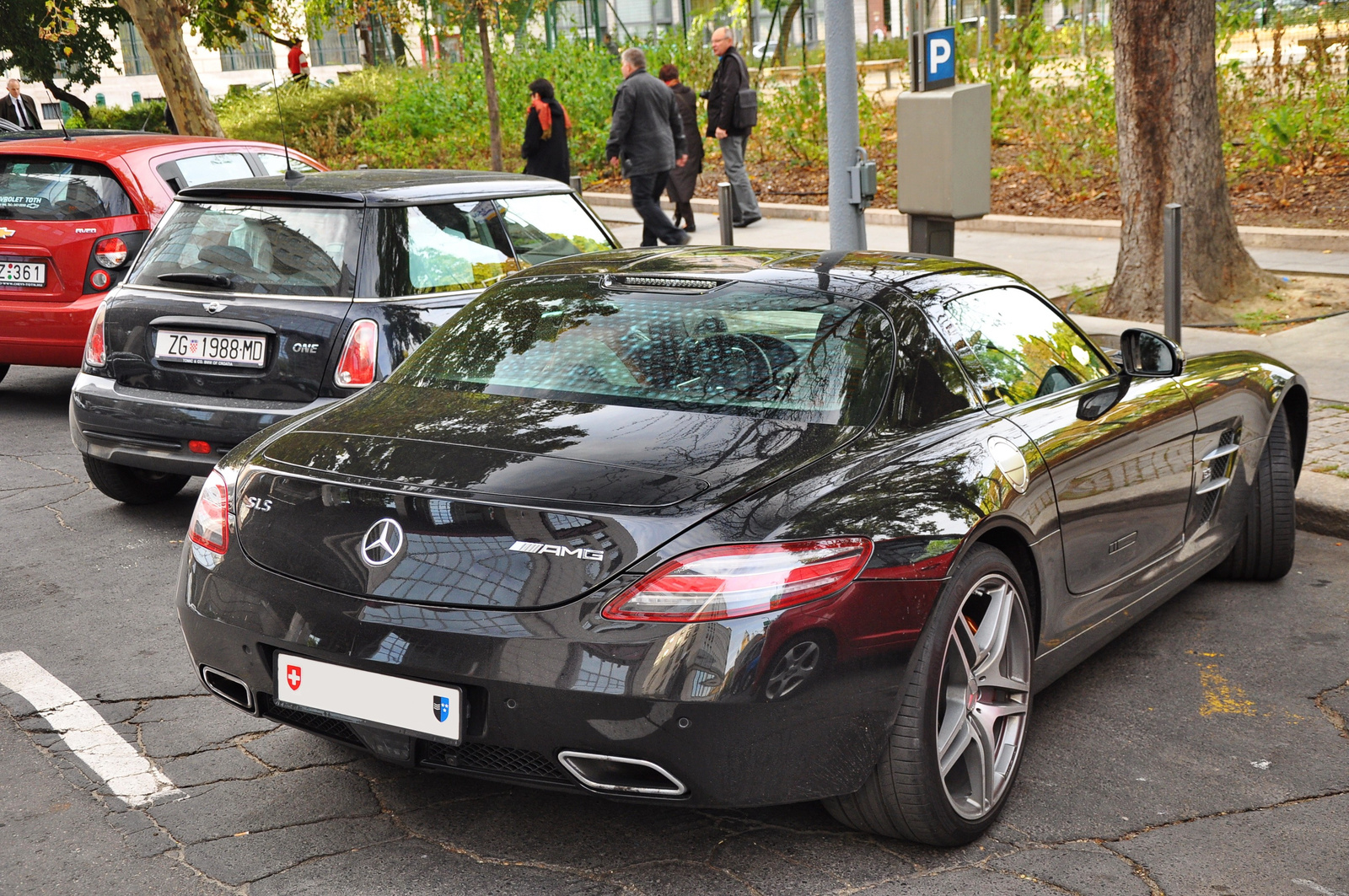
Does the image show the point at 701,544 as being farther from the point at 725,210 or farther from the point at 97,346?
the point at 725,210

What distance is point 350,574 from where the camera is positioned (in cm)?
297

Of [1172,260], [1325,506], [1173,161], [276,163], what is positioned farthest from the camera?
[276,163]

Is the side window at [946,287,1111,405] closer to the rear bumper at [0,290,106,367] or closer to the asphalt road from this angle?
the asphalt road

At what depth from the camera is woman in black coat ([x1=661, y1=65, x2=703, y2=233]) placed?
1526cm

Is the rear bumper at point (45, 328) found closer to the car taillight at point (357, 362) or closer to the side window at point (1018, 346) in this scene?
the car taillight at point (357, 362)

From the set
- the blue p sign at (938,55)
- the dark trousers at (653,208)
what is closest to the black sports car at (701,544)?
the blue p sign at (938,55)

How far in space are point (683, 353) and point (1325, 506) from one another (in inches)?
137

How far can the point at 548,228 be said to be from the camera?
6.62 m

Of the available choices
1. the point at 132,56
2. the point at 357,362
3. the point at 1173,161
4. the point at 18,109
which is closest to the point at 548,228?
the point at 357,362

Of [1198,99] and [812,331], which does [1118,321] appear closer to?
[1198,99]

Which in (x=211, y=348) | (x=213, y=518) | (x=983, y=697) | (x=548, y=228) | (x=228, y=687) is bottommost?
(x=983, y=697)

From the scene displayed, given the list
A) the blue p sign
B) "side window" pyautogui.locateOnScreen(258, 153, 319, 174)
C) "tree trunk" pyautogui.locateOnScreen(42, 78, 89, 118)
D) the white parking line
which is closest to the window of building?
"tree trunk" pyautogui.locateOnScreen(42, 78, 89, 118)

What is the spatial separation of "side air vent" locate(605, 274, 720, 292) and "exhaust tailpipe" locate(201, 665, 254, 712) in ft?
4.91

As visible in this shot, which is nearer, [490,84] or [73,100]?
[490,84]
